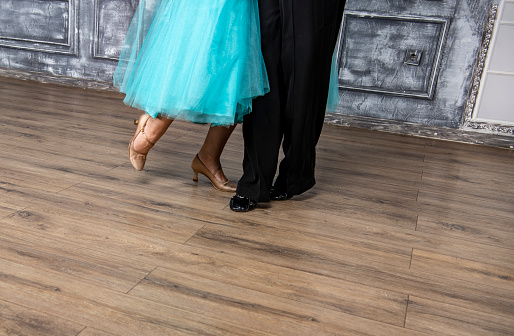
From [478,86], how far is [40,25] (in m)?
3.03

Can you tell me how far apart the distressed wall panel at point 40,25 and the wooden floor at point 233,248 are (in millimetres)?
1460

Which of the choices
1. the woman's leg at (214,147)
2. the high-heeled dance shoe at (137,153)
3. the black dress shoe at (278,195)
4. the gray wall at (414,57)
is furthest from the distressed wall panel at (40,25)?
the black dress shoe at (278,195)

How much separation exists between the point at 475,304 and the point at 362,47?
231 centimetres

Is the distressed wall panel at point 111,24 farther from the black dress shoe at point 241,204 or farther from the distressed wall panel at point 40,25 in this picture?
the black dress shoe at point 241,204

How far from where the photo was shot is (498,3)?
10.4 ft

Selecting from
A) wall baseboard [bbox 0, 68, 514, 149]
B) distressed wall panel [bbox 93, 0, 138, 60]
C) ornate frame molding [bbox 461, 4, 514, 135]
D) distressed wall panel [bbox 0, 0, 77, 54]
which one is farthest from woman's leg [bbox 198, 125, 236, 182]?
distressed wall panel [bbox 0, 0, 77, 54]

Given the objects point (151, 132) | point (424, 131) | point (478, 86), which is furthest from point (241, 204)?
point (478, 86)

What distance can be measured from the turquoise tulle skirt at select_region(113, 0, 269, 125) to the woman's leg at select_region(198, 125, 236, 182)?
0.20m

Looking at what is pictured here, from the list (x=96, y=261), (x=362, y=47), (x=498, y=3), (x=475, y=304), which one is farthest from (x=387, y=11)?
(x=96, y=261)

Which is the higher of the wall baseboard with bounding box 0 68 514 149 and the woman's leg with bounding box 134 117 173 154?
the woman's leg with bounding box 134 117 173 154

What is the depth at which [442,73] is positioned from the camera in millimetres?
3316

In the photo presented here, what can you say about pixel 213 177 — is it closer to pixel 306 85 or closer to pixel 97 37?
pixel 306 85

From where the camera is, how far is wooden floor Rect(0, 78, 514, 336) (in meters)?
1.21

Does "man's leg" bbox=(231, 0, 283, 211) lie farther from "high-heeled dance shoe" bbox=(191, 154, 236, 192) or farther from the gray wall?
the gray wall
